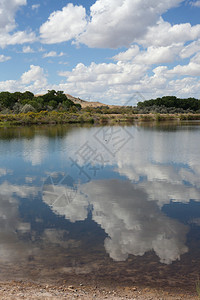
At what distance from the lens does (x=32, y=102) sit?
127 meters

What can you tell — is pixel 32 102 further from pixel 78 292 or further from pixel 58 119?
pixel 78 292

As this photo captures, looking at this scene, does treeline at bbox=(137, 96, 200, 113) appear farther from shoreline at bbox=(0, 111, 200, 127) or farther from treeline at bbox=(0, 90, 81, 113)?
shoreline at bbox=(0, 111, 200, 127)

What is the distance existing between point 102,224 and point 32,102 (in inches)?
4806

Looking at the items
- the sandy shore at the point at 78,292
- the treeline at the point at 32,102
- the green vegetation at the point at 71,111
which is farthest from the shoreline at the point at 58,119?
the sandy shore at the point at 78,292

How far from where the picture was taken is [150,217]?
1289cm

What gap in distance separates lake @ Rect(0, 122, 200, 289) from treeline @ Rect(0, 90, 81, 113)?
9994cm

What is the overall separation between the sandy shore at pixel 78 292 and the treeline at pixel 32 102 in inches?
4399

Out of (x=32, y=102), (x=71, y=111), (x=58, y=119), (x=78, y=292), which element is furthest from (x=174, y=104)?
(x=78, y=292)

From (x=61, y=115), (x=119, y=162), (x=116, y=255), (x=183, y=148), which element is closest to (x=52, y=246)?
(x=116, y=255)

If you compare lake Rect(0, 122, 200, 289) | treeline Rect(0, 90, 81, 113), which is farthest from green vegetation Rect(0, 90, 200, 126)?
lake Rect(0, 122, 200, 289)

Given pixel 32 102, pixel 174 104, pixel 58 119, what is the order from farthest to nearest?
1. pixel 174 104
2. pixel 32 102
3. pixel 58 119

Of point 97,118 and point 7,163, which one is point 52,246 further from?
point 97,118

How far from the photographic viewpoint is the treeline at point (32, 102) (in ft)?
417

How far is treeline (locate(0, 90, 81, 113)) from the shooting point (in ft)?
417
